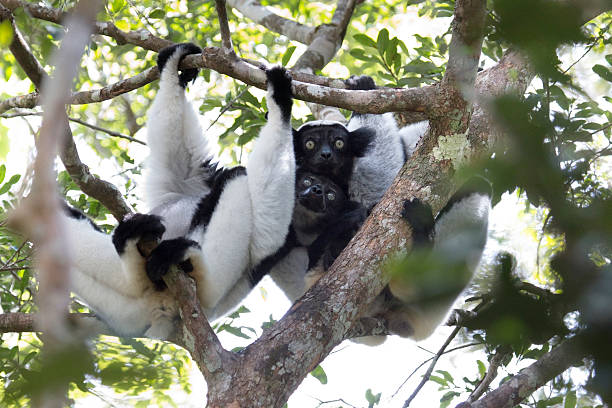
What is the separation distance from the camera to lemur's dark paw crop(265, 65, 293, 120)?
13.3ft

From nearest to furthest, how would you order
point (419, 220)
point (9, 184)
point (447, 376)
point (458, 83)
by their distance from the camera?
point (419, 220) < point (458, 83) < point (9, 184) < point (447, 376)

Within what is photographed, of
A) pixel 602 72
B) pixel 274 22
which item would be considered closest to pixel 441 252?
pixel 602 72

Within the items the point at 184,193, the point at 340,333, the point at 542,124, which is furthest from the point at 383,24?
the point at 542,124

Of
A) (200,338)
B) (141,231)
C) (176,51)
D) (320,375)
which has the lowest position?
(200,338)

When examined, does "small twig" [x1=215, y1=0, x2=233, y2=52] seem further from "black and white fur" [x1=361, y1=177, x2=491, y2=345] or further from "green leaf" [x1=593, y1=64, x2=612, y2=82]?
"green leaf" [x1=593, y1=64, x2=612, y2=82]

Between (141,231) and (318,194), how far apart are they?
1.68 meters

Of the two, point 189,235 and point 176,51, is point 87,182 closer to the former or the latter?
point 189,235

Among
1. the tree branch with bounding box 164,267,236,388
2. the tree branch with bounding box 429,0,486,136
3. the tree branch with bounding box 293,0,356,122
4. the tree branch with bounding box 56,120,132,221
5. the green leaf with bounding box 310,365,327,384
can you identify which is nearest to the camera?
the tree branch with bounding box 164,267,236,388

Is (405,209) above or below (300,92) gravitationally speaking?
below

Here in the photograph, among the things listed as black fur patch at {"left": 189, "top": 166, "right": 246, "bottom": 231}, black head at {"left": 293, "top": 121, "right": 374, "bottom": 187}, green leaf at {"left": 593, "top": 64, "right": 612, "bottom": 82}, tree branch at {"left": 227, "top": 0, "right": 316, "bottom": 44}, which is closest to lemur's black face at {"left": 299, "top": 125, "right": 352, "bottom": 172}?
black head at {"left": 293, "top": 121, "right": 374, "bottom": 187}

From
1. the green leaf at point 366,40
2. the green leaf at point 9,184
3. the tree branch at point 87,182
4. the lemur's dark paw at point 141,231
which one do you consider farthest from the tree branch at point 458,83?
the green leaf at point 9,184

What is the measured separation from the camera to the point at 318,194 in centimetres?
475

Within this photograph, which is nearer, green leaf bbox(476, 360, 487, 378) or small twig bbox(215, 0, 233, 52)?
small twig bbox(215, 0, 233, 52)

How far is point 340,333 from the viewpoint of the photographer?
10.2ft
